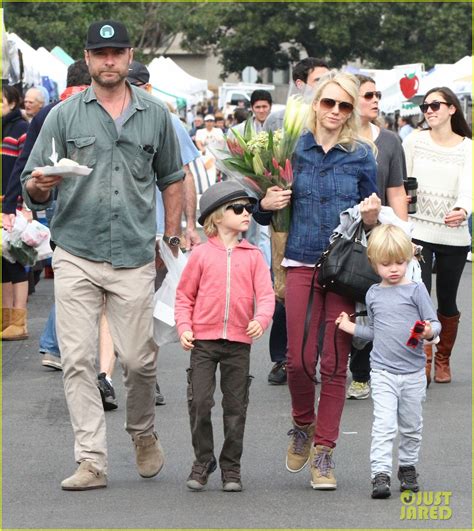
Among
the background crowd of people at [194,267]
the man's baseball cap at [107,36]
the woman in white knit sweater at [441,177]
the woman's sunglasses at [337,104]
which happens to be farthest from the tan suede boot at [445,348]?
the man's baseball cap at [107,36]

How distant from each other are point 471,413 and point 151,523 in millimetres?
3263

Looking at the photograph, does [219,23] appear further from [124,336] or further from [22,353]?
[124,336]

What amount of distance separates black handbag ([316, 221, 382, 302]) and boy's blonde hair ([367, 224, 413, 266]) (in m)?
0.09

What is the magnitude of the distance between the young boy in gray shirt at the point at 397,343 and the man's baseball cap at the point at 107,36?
152cm

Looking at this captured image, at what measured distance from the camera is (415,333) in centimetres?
661

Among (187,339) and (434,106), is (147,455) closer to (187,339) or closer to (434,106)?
(187,339)

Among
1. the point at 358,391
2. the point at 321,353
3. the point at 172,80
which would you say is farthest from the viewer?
the point at 172,80

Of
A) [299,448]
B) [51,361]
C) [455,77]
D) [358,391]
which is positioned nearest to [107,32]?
[299,448]

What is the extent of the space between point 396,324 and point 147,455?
1.42 metres

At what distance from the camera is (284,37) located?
73.8 m

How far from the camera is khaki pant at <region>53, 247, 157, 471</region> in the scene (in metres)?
6.84

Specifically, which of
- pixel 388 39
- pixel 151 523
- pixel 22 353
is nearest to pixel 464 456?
pixel 151 523

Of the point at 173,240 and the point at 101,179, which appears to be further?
the point at 173,240

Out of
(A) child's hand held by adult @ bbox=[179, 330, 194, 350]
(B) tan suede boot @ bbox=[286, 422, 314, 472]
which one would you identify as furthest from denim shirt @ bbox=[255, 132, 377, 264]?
(B) tan suede boot @ bbox=[286, 422, 314, 472]
